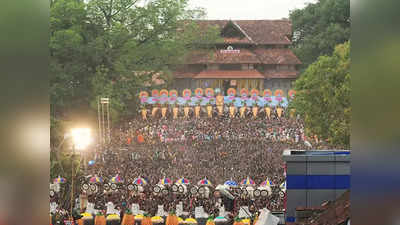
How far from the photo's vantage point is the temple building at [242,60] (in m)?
15.4

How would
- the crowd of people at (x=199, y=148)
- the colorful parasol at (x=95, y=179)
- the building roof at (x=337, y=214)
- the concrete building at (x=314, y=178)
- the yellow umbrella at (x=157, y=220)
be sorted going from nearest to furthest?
the building roof at (x=337, y=214) → the concrete building at (x=314, y=178) → the yellow umbrella at (x=157, y=220) → the colorful parasol at (x=95, y=179) → the crowd of people at (x=199, y=148)

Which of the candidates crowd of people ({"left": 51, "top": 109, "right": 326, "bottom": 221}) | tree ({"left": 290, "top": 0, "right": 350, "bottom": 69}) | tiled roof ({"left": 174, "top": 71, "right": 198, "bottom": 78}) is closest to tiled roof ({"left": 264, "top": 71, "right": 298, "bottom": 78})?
tree ({"left": 290, "top": 0, "right": 350, "bottom": 69})

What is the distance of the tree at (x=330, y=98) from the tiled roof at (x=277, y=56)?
9.00 ft

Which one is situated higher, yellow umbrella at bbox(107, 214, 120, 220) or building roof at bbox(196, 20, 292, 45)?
building roof at bbox(196, 20, 292, 45)

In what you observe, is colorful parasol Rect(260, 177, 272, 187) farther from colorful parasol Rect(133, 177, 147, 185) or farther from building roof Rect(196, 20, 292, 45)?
building roof Rect(196, 20, 292, 45)

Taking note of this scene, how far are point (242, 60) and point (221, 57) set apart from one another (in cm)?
69

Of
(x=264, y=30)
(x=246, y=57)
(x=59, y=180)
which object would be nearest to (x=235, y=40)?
(x=246, y=57)

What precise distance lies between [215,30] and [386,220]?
14.3m

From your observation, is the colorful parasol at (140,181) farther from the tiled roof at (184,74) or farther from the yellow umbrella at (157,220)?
the tiled roof at (184,74)

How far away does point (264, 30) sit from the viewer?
15781mm

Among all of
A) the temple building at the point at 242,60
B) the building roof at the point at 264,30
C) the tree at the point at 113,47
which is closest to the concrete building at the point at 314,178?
the temple building at the point at 242,60

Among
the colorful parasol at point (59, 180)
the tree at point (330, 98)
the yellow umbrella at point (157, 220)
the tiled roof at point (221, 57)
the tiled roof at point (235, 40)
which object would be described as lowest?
the yellow umbrella at point (157, 220)

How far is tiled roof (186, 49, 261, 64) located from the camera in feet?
50.8

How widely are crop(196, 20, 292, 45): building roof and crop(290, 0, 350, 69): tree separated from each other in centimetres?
32
